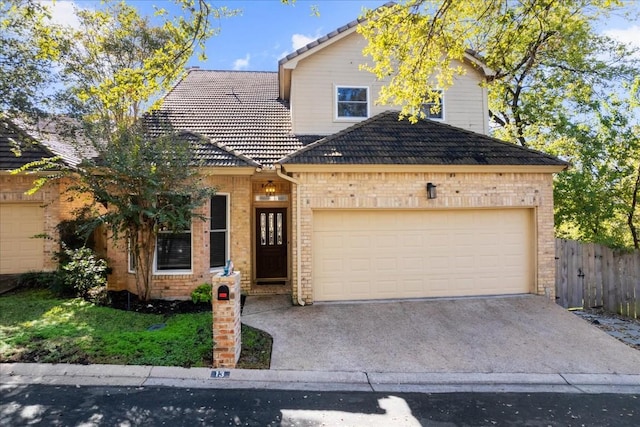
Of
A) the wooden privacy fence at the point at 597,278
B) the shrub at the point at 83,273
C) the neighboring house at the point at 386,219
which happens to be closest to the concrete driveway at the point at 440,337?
the neighboring house at the point at 386,219

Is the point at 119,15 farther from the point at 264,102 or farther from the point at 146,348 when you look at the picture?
the point at 146,348

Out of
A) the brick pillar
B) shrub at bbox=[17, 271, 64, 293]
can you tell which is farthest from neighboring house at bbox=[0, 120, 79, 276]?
the brick pillar

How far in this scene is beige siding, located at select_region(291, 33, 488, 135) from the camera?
1036 centimetres

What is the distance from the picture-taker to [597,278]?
8.71 meters

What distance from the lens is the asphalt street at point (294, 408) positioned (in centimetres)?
380

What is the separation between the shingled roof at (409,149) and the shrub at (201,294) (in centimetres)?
349

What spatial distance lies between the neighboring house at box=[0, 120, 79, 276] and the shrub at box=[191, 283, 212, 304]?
414 centimetres

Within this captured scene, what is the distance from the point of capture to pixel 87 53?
35.0 ft

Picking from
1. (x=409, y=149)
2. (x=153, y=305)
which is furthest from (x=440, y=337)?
(x=153, y=305)

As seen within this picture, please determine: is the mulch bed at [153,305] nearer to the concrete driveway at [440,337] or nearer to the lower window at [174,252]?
the lower window at [174,252]

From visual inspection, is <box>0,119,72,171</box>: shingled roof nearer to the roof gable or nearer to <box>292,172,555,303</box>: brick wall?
the roof gable

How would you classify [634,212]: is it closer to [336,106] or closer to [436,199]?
[436,199]

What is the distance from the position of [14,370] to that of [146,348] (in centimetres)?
159

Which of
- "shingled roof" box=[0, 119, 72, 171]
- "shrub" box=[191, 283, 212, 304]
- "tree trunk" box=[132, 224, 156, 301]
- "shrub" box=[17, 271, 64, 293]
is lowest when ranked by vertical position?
"shrub" box=[191, 283, 212, 304]
